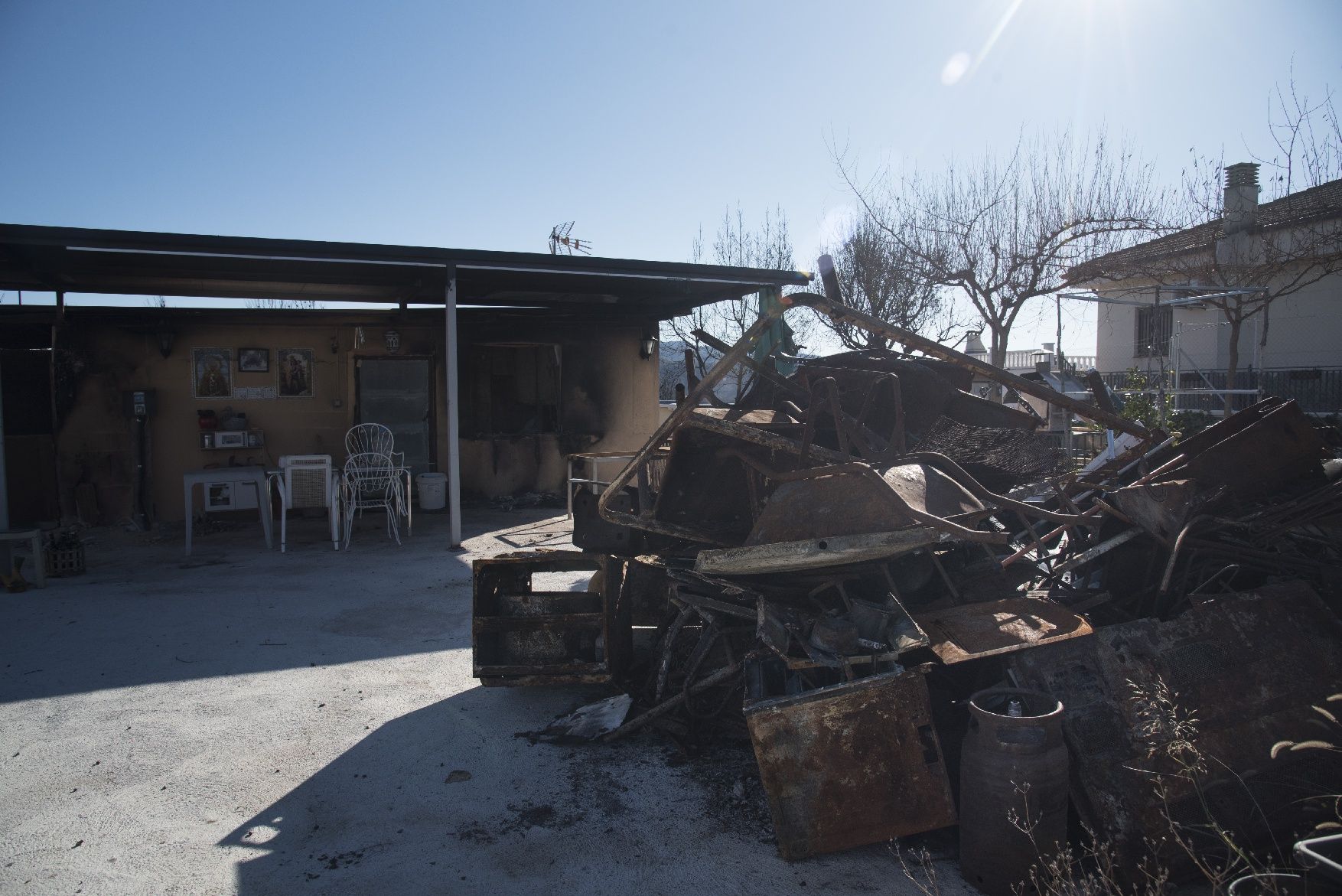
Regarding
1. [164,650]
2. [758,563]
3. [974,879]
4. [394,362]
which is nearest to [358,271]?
[394,362]

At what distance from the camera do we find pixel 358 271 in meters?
8.01

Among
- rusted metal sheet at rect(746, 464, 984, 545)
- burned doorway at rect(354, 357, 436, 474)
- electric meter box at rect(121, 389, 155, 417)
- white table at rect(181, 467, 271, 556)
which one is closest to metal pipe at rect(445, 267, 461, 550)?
white table at rect(181, 467, 271, 556)

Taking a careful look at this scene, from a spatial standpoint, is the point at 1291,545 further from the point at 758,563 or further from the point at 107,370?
the point at 107,370

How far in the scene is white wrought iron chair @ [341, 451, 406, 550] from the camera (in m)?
8.44

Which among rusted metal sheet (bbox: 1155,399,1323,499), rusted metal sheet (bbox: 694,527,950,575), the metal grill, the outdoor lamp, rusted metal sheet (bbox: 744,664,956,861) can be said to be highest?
the outdoor lamp

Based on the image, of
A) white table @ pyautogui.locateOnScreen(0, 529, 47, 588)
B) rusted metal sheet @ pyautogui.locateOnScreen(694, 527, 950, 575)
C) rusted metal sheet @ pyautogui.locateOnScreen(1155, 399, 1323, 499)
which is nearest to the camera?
rusted metal sheet @ pyautogui.locateOnScreen(694, 527, 950, 575)

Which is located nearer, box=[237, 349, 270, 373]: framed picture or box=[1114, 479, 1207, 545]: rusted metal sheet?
box=[1114, 479, 1207, 545]: rusted metal sheet

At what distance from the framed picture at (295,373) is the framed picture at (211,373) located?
580 millimetres

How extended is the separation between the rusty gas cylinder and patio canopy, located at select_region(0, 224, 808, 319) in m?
6.04

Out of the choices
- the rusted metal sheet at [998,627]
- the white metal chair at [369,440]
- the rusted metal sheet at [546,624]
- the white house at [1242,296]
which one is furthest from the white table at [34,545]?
the white house at [1242,296]

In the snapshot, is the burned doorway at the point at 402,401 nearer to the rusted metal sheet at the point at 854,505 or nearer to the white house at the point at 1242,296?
the rusted metal sheet at the point at 854,505

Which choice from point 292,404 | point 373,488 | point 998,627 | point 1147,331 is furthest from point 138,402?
point 1147,331

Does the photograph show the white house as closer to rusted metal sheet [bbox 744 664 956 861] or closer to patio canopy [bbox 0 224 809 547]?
patio canopy [bbox 0 224 809 547]

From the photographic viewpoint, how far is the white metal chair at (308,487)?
8133 mm
